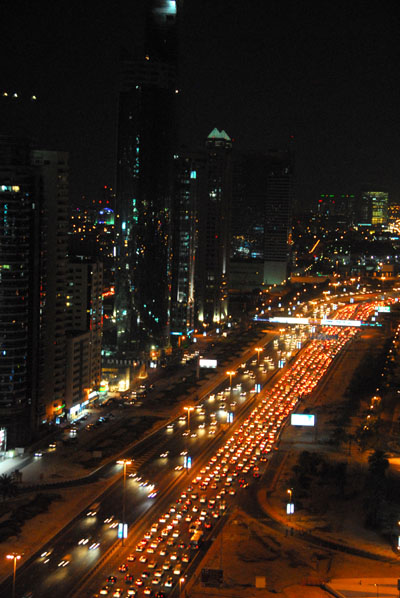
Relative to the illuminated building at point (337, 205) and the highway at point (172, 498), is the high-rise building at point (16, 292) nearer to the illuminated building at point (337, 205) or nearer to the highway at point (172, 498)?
the highway at point (172, 498)

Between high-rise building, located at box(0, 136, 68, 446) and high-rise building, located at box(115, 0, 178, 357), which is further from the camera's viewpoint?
high-rise building, located at box(115, 0, 178, 357)

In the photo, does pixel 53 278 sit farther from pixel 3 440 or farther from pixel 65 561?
pixel 65 561

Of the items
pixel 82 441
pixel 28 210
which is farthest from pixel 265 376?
pixel 28 210

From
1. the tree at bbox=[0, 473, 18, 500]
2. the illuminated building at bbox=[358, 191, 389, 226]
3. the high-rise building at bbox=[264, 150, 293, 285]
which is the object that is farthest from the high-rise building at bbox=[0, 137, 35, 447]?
the illuminated building at bbox=[358, 191, 389, 226]

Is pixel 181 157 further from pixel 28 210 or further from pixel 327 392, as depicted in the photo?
pixel 28 210

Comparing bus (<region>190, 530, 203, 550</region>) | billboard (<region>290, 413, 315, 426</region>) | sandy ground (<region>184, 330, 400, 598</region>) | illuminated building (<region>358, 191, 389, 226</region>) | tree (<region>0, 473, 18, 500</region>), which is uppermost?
illuminated building (<region>358, 191, 389, 226</region>)

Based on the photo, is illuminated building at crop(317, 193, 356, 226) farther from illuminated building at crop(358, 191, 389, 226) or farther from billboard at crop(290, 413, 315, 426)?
billboard at crop(290, 413, 315, 426)
